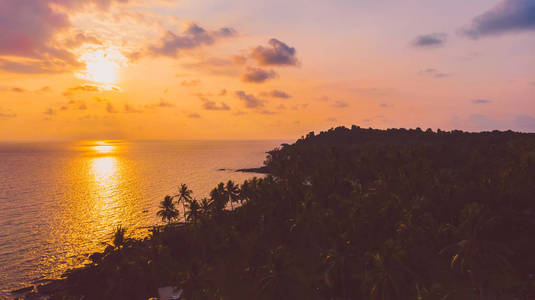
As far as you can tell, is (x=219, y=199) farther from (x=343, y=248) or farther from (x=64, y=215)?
(x=64, y=215)

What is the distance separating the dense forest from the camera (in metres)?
38.2

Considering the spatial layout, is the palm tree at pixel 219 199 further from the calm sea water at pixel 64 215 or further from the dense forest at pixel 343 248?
the calm sea water at pixel 64 215

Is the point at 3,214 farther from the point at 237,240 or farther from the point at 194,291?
the point at 194,291

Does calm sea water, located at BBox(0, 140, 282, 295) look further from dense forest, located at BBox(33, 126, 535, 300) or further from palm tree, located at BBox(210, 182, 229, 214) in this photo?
palm tree, located at BBox(210, 182, 229, 214)

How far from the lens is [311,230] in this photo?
2499 inches

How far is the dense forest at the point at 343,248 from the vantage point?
38250 mm

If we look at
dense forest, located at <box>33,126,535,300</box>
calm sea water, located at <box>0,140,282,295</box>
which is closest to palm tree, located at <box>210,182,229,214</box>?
dense forest, located at <box>33,126,535,300</box>

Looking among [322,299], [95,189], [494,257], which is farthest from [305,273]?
[95,189]

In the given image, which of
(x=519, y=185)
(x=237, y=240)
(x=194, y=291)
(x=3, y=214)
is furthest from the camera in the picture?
(x=3, y=214)

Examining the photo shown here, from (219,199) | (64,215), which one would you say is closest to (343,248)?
(219,199)

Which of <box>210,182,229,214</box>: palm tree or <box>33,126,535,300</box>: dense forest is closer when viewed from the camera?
<box>33,126,535,300</box>: dense forest

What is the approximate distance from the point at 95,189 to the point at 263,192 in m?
105

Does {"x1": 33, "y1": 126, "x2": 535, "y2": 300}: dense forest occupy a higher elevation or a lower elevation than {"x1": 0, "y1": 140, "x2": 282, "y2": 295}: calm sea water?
higher

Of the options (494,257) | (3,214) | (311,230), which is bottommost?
(3,214)
